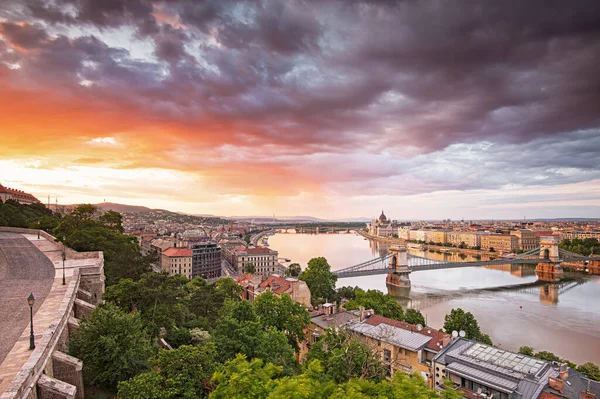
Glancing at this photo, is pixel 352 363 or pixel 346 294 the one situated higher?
pixel 352 363

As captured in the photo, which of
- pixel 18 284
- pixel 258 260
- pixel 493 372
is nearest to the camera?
pixel 493 372

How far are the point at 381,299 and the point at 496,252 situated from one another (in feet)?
276

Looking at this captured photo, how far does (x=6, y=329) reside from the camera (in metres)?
11.0

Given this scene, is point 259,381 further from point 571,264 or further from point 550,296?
point 571,264

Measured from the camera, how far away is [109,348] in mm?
10688

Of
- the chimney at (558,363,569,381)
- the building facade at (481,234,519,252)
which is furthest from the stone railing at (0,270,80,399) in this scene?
the building facade at (481,234,519,252)

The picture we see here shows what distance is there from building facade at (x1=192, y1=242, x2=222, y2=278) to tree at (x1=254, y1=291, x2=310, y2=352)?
40.3m

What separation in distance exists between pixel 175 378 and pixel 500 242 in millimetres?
113153

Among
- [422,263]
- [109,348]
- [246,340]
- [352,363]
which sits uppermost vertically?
[109,348]

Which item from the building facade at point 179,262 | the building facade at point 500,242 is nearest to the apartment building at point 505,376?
the building facade at point 179,262

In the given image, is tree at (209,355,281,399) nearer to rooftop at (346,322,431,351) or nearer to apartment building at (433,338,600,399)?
apartment building at (433,338,600,399)

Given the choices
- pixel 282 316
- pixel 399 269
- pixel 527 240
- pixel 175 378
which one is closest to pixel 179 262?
pixel 399 269

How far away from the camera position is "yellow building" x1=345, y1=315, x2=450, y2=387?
54.1 feet

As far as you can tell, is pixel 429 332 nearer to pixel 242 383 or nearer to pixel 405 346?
pixel 405 346
